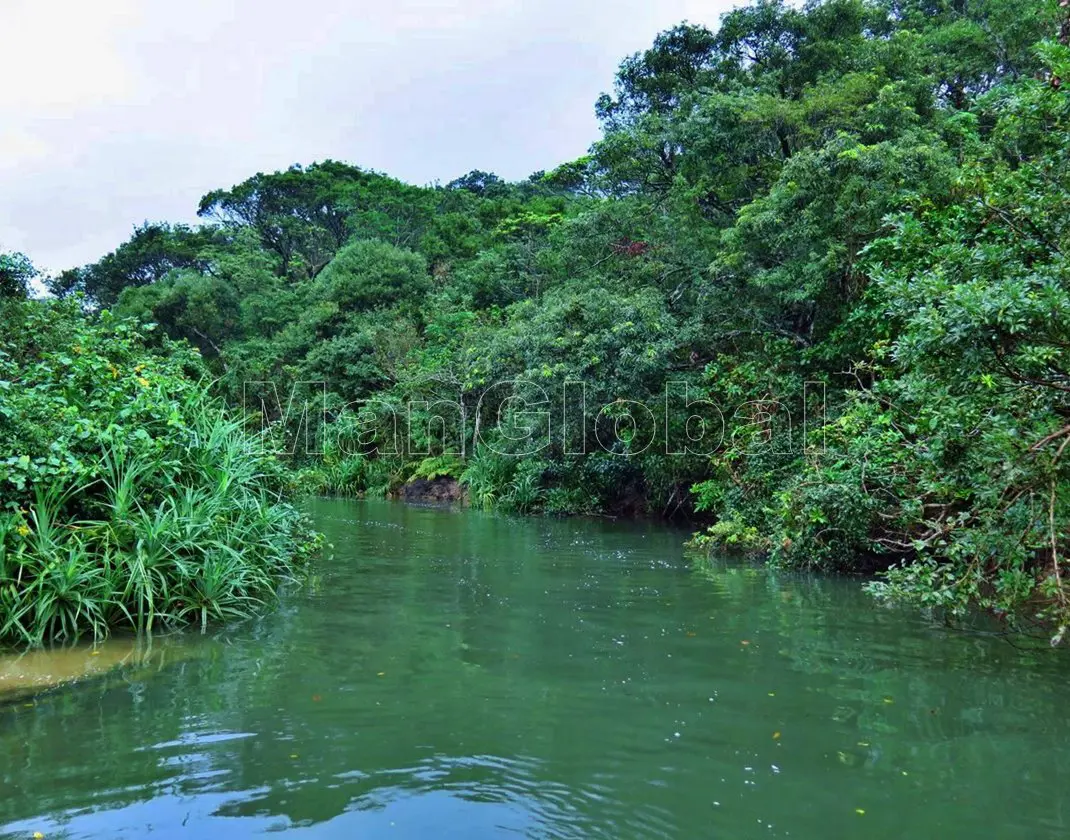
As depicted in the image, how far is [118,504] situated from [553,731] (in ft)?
13.7

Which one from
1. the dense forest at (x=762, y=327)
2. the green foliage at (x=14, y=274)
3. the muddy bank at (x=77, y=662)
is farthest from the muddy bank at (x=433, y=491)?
the muddy bank at (x=77, y=662)

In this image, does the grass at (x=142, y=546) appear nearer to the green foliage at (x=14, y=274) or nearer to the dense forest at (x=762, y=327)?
the dense forest at (x=762, y=327)

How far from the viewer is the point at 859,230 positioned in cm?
1197

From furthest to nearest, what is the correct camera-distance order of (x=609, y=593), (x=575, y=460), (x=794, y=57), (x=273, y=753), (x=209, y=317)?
1. (x=209, y=317)
2. (x=575, y=460)
3. (x=794, y=57)
4. (x=609, y=593)
5. (x=273, y=753)

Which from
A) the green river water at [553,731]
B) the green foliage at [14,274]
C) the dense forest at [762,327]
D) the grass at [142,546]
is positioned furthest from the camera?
the green foliage at [14,274]

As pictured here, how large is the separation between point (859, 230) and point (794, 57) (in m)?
7.03

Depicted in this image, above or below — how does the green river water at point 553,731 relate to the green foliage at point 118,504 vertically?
below

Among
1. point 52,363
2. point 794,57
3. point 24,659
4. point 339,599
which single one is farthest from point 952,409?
point 794,57

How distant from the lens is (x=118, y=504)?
21.2 ft

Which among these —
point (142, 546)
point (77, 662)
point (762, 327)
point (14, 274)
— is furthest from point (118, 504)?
point (762, 327)

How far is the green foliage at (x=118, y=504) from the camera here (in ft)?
19.8

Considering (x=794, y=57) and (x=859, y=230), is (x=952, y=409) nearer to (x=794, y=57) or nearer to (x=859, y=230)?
(x=859, y=230)

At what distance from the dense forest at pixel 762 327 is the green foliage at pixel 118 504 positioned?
87 mm

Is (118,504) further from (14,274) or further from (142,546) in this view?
(14,274)
